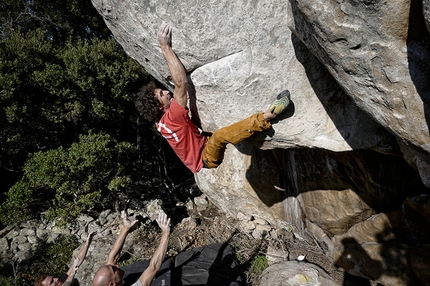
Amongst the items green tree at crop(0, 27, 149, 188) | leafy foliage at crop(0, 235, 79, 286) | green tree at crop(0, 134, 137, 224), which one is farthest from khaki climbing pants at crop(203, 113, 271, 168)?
leafy foliage at crop(0, 235, 79, 286)

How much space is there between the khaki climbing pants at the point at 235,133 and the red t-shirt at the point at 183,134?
8.2 inches

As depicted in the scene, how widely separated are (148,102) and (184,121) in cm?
68

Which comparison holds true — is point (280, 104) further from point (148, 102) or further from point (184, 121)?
point (148, 102)

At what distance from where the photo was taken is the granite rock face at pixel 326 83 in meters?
2.32

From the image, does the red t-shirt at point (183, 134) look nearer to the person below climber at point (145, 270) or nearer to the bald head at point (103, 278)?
the person below climber at point (145, 270)

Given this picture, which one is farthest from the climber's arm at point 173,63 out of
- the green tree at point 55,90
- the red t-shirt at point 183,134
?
the green tree at point 55,90

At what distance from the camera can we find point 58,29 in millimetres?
11250

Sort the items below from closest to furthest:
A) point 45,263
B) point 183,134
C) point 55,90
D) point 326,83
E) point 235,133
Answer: point 326,83, point 235,133, point 183,134, point 55,90, point 45,263

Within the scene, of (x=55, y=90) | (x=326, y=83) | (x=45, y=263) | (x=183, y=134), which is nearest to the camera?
(x=326, y=83)

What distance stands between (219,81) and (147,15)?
1.14 meters

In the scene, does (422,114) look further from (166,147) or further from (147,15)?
(166,147)

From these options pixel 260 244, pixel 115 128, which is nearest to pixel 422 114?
pixel 260 244

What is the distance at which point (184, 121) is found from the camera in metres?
4.07

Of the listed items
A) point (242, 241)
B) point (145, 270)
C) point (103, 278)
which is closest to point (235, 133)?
point (145, 270)
